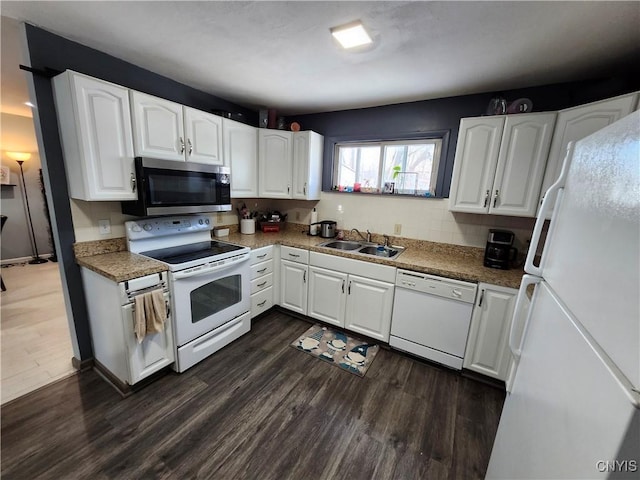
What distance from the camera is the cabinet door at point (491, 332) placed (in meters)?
1.89

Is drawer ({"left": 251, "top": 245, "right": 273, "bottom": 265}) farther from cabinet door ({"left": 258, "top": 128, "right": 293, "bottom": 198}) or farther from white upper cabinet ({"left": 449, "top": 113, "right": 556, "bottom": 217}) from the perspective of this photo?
white upper cabinet ({"left": 449, "top": 113, "right": 556, "bottom": 217})

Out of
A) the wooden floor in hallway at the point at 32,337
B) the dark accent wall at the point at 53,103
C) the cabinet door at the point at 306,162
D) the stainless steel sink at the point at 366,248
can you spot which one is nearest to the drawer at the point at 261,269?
the stainless steel sink at the point at 366,248

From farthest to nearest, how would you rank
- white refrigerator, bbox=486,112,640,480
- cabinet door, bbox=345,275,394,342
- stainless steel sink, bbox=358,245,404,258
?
1. stainless steel sink, bbox=358,245,404,258
2. cabinet door, bbox=345,275,394,342
3. white refrigerator, bbox=486,112,640,480

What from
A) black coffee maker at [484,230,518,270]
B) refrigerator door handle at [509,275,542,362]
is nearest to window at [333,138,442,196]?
black coffee maker at [484,230,518,270]

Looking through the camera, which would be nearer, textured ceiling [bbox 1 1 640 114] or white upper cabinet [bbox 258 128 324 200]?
textured ceiling [bbox 1 1 640 114]

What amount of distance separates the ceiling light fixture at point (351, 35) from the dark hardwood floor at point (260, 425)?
2370mm

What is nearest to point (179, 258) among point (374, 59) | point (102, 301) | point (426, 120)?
point (102, 301)

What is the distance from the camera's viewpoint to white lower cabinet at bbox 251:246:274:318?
2.66 metres

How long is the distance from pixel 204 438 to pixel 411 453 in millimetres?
1236

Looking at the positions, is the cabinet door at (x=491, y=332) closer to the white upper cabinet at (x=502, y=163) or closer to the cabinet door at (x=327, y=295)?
the white upper cabinet at (x=502, y=163)

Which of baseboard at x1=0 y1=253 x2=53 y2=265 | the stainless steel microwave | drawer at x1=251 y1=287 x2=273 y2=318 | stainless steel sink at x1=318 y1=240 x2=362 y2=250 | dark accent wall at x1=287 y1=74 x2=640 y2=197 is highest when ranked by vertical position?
dark accent wall at x1=287 y1=74 x2=640 y2=197

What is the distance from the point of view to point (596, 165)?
72 cm

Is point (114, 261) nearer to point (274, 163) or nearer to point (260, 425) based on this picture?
point (260, 425)

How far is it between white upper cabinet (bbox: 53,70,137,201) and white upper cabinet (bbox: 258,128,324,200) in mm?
1375
